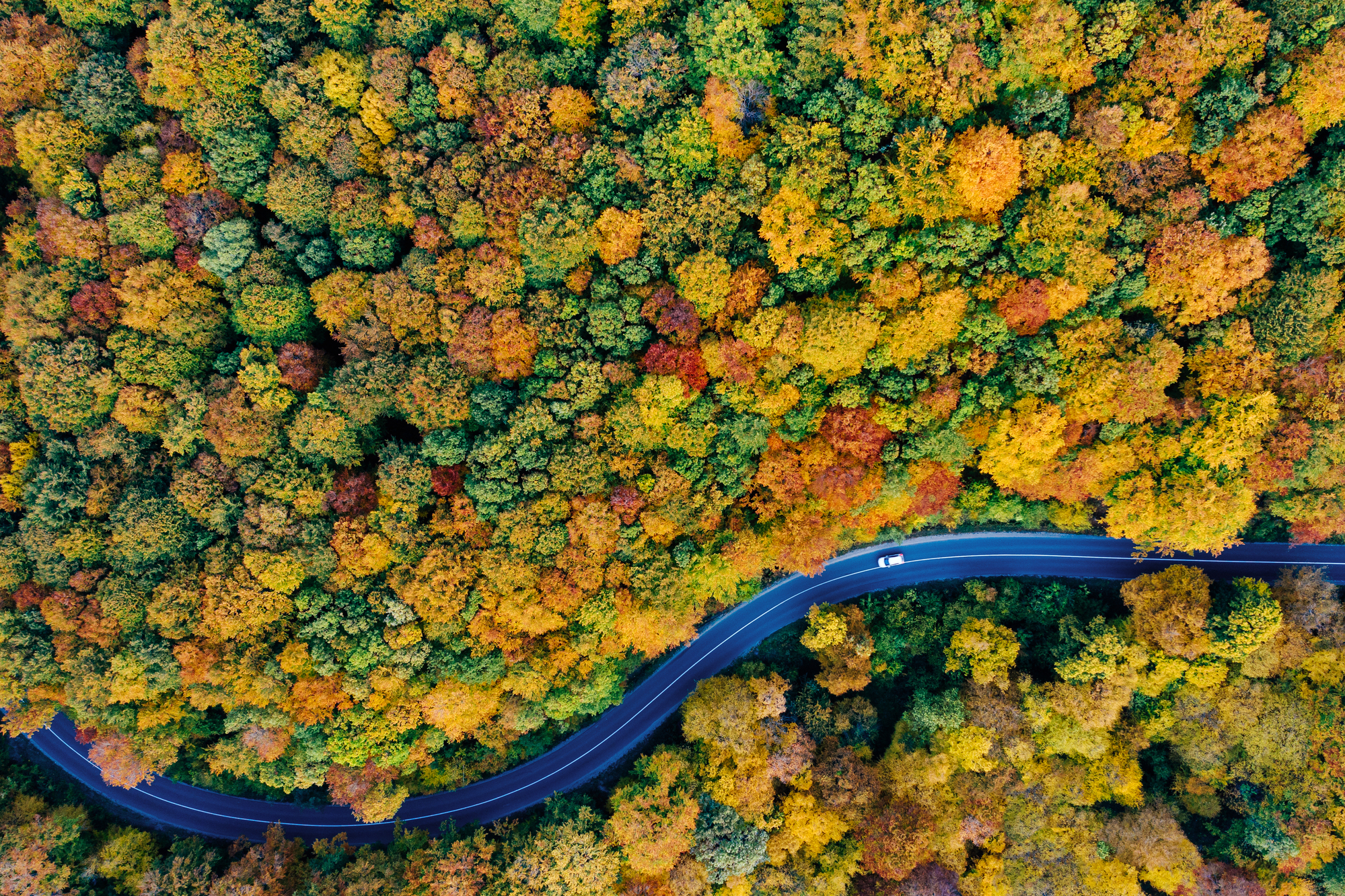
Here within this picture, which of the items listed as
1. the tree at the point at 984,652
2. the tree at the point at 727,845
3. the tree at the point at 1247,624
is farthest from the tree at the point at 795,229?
the tree at the point at 727,845

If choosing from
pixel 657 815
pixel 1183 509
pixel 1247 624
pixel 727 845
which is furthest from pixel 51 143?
pixel 1247 624

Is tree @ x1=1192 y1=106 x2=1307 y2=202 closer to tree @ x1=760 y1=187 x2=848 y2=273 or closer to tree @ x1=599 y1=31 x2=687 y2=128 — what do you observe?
tree @ x1=760 y1=187 x2=848 y2=273

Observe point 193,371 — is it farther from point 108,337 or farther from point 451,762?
Answer: point 451,762

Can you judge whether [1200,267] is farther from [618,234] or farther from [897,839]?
[897,839]

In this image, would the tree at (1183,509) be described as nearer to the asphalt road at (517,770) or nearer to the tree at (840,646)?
the tree at (840,646)

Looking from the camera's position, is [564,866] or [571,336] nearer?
[571,336]

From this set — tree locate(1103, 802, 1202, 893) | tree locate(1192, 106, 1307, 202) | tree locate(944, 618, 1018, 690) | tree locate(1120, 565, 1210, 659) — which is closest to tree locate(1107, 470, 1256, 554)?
tree locate(1120, 565, 1210, 659)
